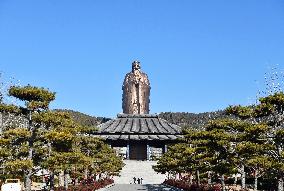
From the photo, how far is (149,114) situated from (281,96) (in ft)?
202

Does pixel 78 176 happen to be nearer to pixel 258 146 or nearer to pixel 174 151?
pixel 174 151

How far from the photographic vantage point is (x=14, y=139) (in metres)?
24.7

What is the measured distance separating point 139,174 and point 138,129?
14.9 m

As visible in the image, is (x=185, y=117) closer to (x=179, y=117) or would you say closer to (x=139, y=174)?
(x=179, y=117)

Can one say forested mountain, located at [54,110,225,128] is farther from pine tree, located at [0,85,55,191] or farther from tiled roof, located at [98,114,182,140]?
pine tree, located at [0,85,55,191]

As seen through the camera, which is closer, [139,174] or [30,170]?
[30,170]

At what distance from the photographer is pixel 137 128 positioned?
77.8 metres

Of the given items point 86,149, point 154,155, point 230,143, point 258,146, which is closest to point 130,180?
point 154,155

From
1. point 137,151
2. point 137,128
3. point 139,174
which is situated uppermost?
point 137,128

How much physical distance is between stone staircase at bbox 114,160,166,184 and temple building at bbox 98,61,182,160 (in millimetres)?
2635

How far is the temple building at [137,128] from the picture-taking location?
244 ft

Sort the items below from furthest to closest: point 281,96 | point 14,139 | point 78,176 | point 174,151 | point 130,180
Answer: point 130,180, point 174,151, point 78,176, point 14,139, point 281,96

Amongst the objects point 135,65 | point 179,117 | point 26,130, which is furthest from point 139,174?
point 179,117

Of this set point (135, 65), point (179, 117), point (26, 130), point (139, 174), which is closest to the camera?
point (26, 130)
